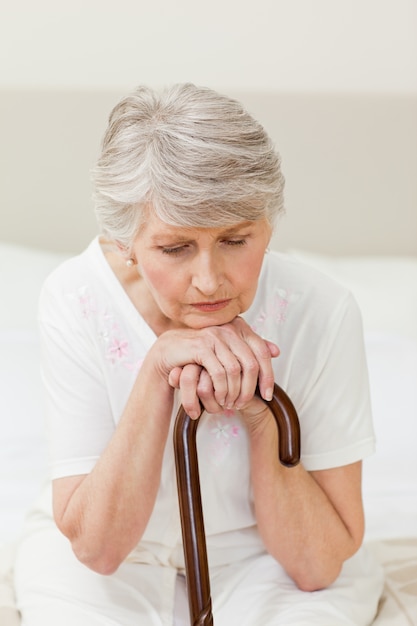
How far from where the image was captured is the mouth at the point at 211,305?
127 cm

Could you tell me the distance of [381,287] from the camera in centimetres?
237

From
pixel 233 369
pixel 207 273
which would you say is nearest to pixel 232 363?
pixel 233 369

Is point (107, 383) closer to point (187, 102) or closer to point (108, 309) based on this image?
point (108, 309)

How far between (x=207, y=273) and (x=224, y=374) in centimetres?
13

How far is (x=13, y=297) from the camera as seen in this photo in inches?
91.0

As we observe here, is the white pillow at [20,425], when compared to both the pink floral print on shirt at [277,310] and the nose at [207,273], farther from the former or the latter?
the nose at [207,273]

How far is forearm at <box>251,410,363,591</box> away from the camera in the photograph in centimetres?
138

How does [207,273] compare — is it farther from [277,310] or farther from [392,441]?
[392,441]

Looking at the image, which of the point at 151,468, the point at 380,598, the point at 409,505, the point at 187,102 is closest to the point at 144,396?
the point at 151,468

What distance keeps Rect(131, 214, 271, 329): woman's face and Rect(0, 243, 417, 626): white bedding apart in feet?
1.82

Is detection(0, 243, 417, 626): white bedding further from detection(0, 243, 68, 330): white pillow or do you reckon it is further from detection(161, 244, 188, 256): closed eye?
detection(161, 244, 188, 256): closed eye

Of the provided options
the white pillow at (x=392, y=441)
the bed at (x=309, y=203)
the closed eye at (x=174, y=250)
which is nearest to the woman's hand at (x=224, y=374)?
the closed eye at (x=174, y=250)

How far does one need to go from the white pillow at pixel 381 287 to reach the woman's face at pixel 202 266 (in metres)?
1.09

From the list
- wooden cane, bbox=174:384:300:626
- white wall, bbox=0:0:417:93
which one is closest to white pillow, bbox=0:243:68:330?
white wall, bbox=0:0:417:93
